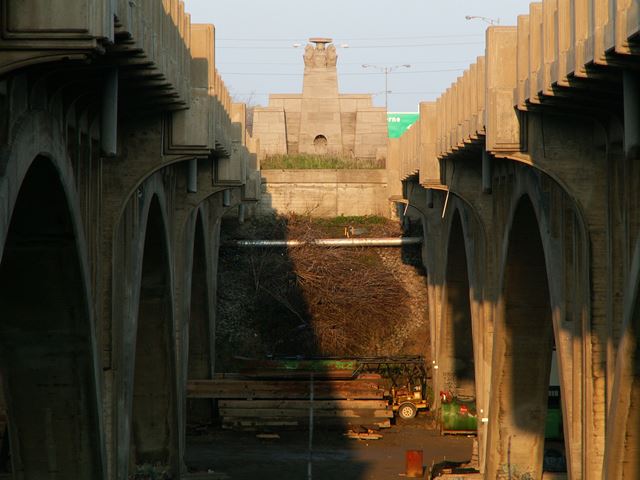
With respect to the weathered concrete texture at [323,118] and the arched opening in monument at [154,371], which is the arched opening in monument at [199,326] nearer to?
the arched opening in monument at [154,371]

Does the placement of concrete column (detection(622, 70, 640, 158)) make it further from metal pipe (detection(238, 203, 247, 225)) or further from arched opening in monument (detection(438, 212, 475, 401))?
metal pipe (detection(238, 203, 247, 225))

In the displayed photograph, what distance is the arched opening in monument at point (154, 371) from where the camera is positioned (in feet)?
97.6

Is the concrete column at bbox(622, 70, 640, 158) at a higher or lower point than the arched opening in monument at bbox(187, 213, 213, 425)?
higher

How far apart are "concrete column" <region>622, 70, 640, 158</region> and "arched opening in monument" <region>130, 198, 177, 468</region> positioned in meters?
16.5

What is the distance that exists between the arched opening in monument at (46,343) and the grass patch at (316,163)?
136 ft

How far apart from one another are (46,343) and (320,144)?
49006mm

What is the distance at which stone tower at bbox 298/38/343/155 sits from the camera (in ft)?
217

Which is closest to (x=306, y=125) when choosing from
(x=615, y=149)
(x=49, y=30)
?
(x=615, y=149)

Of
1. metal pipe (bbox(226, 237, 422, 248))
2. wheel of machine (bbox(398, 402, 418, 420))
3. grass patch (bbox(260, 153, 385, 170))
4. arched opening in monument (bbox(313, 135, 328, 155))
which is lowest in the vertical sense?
wheel of machine (bbox(398, 402, 418, 420))

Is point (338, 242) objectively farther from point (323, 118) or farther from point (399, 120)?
point (399, 120)

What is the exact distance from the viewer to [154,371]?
3134 cm

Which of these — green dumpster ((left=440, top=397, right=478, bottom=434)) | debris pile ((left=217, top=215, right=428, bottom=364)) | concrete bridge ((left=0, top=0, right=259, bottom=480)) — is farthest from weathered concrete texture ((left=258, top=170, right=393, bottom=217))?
concrete bridge ((left=0, top=0, right=259, bottom=480))

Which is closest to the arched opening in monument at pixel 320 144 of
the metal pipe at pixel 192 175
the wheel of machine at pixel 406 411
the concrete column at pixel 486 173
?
the wheel of machine at pixel 406 411

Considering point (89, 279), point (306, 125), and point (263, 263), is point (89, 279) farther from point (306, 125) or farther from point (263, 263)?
point (306, 125)
